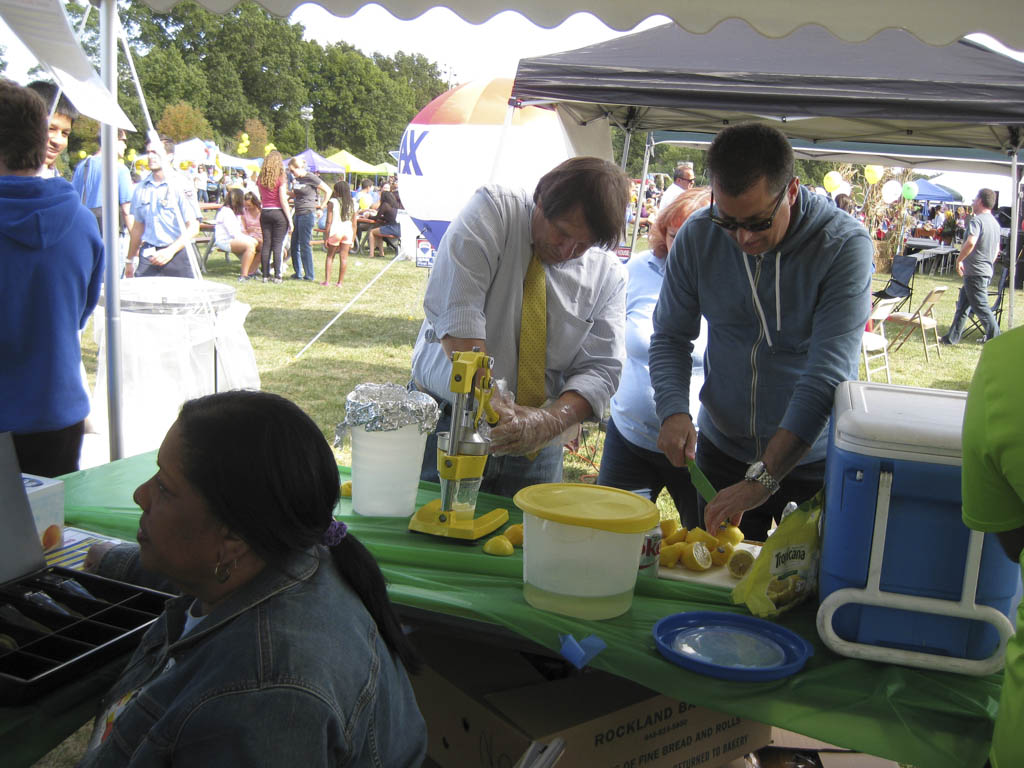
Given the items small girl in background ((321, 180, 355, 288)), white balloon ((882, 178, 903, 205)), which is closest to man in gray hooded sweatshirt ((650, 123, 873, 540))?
small girl in background ((321, 180, 355, 288))

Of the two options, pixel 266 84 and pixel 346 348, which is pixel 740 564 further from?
pixel 266 84

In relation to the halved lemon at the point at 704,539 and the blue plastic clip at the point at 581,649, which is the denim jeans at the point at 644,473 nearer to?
the halved lemon at the point at 704,539

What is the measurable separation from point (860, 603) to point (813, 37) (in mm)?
3240

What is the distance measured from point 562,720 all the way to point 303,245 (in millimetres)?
11117

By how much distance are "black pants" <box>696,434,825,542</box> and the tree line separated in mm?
42354

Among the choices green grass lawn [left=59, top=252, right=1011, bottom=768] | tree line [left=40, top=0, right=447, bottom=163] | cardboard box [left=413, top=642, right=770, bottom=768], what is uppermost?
tree line [left=40, top=0, right=447, bottom=163]

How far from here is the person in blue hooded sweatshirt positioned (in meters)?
2.37

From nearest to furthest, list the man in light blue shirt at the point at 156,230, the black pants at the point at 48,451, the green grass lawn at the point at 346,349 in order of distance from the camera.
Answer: the black pants at the point at 48,451, the green grass lawn at the point at 346,349, the man in light blue shirt at the point at 156,230

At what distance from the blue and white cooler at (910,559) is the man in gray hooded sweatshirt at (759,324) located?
0.42 meters

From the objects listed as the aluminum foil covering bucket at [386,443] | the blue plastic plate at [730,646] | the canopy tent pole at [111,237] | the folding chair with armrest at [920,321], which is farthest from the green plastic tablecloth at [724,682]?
the folding chair with armrest at [920,321]

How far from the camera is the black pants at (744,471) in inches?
90.8

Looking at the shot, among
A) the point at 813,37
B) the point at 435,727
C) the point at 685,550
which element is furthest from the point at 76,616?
the point at 813,37

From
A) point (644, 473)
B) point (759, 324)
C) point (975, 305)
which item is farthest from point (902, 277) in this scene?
point (759, 324)

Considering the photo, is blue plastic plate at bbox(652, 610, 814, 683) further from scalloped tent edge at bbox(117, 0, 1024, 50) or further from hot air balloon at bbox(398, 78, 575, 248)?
hot air balloon at bbox(398, 78, 575, 248)
